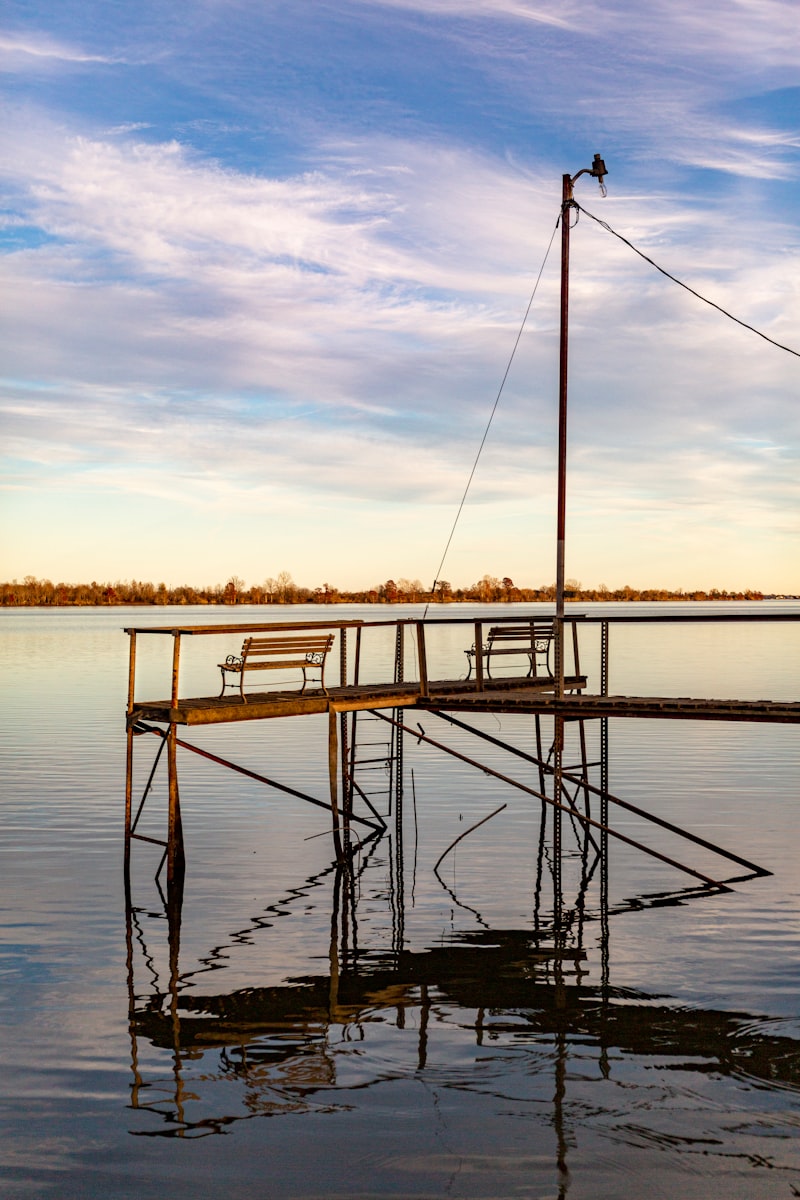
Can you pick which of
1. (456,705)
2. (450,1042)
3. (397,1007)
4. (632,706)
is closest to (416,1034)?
(450,1042)

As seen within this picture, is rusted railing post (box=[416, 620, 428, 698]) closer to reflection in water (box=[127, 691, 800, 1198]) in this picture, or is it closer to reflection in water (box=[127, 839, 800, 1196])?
reflection in water (box=[127, 691, 800, 1198])

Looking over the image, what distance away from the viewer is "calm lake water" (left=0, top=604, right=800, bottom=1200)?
27.8 ft

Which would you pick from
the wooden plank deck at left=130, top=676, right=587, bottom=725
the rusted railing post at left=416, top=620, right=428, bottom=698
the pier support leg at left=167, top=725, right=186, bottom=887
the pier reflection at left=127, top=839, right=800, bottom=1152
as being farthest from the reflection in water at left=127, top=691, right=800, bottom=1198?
the rusted railing post at left=416, top=620, right=428, bottom=698

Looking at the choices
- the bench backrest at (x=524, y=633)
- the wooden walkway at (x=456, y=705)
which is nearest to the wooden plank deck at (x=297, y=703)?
the wooden walkway at (x=456, y=705)

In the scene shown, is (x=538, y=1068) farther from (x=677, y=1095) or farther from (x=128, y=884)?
(x=128, y=884)

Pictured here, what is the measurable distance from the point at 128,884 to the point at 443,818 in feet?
25.8

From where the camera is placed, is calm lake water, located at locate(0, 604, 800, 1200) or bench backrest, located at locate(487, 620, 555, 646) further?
bench backrest, located at locate(487, 620, 555, 646)

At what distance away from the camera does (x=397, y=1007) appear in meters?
12.0

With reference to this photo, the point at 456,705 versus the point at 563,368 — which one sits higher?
the point at 563,368

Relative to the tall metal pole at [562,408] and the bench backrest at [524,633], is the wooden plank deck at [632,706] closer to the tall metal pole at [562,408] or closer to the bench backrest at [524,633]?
the tall metal pole at [562,408]

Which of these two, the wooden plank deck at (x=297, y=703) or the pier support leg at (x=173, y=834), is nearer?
the pier support leg at (x=173, y=834)

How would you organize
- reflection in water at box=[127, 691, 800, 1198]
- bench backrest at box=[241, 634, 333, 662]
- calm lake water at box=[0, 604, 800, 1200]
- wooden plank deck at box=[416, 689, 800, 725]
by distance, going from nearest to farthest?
calm lake water at box=[0, 604, 800, 1200]
reflection in water at box=[127, 691, 800, 1198]
wooden plank deck at box=[416, 689, 800, 725]
bench backrest at box=[241, 634, 333, 662]

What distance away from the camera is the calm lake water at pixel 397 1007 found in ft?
27.8

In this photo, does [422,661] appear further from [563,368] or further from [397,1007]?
[397,1007]
